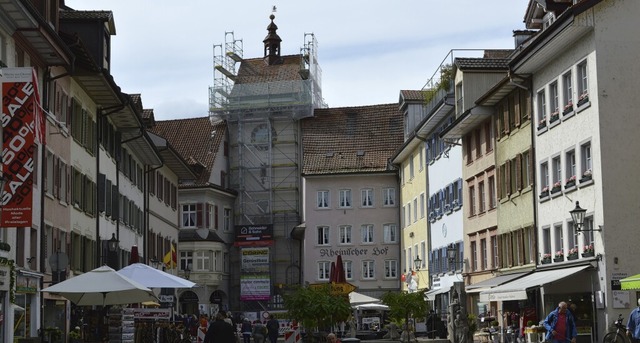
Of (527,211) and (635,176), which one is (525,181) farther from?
(635,176)

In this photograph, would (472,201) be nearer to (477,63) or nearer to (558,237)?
(477,63)

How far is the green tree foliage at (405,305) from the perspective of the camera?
167 ft

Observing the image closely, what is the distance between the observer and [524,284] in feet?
130

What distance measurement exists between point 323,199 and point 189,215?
35.8 feet

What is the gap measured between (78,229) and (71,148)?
10.0 feet

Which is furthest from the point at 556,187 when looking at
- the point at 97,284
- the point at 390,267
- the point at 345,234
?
the point at 345,234

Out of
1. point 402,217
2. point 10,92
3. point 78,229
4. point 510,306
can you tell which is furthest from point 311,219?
point 10,92

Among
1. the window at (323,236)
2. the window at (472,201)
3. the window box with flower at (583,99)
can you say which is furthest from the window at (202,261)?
the window box with flower at (583,99)

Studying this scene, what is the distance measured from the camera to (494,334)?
43.8 m

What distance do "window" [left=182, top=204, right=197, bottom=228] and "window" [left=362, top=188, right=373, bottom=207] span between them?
13.4 meters

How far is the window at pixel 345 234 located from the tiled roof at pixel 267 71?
13.9 meters

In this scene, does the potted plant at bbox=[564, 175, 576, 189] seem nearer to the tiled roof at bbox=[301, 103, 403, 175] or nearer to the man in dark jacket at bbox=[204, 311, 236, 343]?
the man in dark jacket at bbox=[204, 311, 236, 343]

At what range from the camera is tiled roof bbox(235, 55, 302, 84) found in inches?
3760

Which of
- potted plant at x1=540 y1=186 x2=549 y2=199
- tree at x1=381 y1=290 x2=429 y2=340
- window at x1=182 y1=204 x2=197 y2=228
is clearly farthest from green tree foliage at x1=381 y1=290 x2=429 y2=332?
window at x1=182 y1=204 x2=197 y2=228
